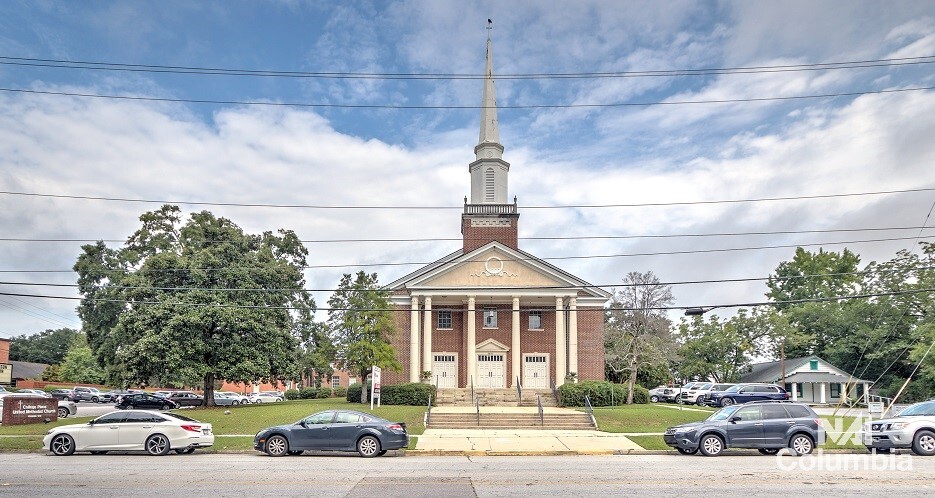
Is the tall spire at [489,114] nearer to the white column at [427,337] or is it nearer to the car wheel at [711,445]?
the white column at [427,337]

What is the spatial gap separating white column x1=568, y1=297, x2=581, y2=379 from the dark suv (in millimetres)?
21575

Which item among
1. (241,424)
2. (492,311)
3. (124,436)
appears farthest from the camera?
(492,311)

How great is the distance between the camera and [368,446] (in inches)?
829

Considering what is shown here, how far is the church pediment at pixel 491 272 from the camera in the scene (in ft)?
147

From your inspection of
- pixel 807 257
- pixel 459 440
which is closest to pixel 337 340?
pixel 459 440

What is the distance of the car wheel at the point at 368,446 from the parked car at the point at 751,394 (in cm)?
2552

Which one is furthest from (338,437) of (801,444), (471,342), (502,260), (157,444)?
(502,260)

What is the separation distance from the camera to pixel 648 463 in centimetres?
1895

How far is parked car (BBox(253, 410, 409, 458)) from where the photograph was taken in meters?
21.0

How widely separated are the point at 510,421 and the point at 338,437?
12628mm

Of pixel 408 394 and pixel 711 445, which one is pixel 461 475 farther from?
pixel 408 394

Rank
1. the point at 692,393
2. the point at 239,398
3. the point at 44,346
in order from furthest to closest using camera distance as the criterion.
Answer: the point at 44,346, the point at 239,398, the point at 692,393

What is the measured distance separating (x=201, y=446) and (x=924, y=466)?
19685mm

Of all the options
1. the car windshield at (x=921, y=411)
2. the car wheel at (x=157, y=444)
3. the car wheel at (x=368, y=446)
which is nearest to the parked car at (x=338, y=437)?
the car wheel at (x=368, y=446)
